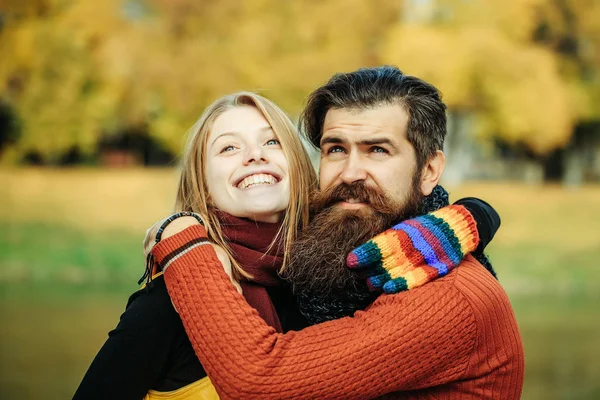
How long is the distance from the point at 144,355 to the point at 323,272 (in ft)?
2.11

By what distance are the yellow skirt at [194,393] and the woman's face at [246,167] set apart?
64 cm

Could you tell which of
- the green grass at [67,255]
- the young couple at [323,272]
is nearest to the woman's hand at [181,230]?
the young couple at [323,272]

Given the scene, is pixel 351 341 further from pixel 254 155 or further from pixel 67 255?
pixel 67 255

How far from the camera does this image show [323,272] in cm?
253

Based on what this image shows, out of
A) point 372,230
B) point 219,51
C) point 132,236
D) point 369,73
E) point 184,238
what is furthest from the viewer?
point 219,51

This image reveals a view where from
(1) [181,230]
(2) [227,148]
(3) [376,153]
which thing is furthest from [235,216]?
(3) [376,153]

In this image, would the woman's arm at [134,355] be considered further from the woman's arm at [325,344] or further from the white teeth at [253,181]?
the white teeth at [253,181]

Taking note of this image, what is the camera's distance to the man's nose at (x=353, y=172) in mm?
2666

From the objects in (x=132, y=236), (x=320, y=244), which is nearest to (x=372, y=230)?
(x=320, y=244)

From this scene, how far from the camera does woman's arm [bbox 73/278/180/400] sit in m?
2.29

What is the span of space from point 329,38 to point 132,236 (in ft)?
17.1

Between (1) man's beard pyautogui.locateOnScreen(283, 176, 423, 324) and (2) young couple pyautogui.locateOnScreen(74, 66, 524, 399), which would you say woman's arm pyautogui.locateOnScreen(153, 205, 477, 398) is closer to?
(2) young couple pyautogui.locateOnScreen(74, 66, 524, 399)

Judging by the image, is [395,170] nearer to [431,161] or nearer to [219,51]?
[431,161]

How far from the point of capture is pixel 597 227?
1431cm
